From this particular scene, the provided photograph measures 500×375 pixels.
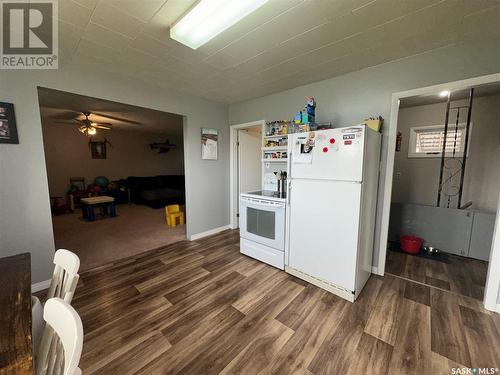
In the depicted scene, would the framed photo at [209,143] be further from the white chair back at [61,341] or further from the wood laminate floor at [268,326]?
the white chair back at [61,341]

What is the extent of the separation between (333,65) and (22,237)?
3.73 m

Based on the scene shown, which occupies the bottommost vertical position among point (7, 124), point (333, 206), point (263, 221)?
point (263, 221)

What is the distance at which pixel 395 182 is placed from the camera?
12.6ft

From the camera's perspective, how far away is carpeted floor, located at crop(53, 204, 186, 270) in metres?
2.96

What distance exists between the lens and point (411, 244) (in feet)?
9.68

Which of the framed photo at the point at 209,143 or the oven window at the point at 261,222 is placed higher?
the framed photo at the point at 209,143

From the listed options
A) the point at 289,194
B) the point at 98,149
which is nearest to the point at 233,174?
the point at 289,194

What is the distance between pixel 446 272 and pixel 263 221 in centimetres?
232

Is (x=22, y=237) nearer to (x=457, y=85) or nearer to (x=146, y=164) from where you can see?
(x=457, y=85)

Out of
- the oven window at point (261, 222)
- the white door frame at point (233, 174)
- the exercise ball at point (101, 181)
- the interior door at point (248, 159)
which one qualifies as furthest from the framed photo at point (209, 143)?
the exercise ball at point (101, 181)

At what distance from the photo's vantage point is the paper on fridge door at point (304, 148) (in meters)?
2.10

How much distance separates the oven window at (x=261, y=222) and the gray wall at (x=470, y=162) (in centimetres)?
286

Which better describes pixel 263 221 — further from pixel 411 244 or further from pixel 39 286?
pixel 39 286

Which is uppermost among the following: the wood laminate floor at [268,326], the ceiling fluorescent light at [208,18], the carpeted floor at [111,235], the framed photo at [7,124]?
the ceiling fluorescent light at [208,18]
